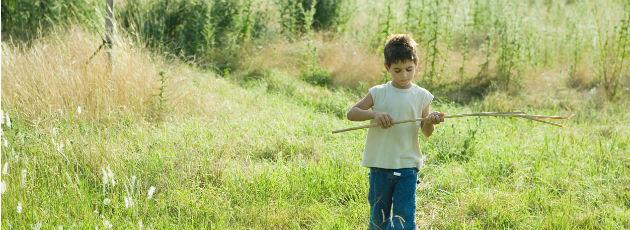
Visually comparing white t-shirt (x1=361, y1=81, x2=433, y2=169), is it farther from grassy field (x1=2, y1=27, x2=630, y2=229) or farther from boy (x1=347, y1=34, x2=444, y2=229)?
grassy field (x1=2, y1=27, x2=630, y2=229)

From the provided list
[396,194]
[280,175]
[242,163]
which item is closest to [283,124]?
[242,163]

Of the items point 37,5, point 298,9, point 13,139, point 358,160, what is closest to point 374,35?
point 298,9

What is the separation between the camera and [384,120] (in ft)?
11.5

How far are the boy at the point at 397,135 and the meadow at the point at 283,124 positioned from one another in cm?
51

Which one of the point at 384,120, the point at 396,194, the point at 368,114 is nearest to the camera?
the point at 384,120

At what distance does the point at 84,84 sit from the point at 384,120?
361 centimetres

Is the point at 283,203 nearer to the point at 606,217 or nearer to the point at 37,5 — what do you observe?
the point at 606,217

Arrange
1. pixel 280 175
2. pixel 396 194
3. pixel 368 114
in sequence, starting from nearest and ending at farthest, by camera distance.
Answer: pixel 368 114 < pixel 396 194 < pixel 280 175

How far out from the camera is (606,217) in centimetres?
443

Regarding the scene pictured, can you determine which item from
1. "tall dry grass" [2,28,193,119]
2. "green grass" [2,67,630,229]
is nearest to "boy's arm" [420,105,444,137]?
"green grass" [2,67,630,229]

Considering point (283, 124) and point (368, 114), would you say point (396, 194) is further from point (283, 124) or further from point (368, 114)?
point (283, 124)

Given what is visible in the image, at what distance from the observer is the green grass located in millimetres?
4297

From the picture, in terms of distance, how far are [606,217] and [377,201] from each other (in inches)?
61.7

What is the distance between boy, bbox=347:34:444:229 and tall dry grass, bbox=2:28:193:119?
2969mm
